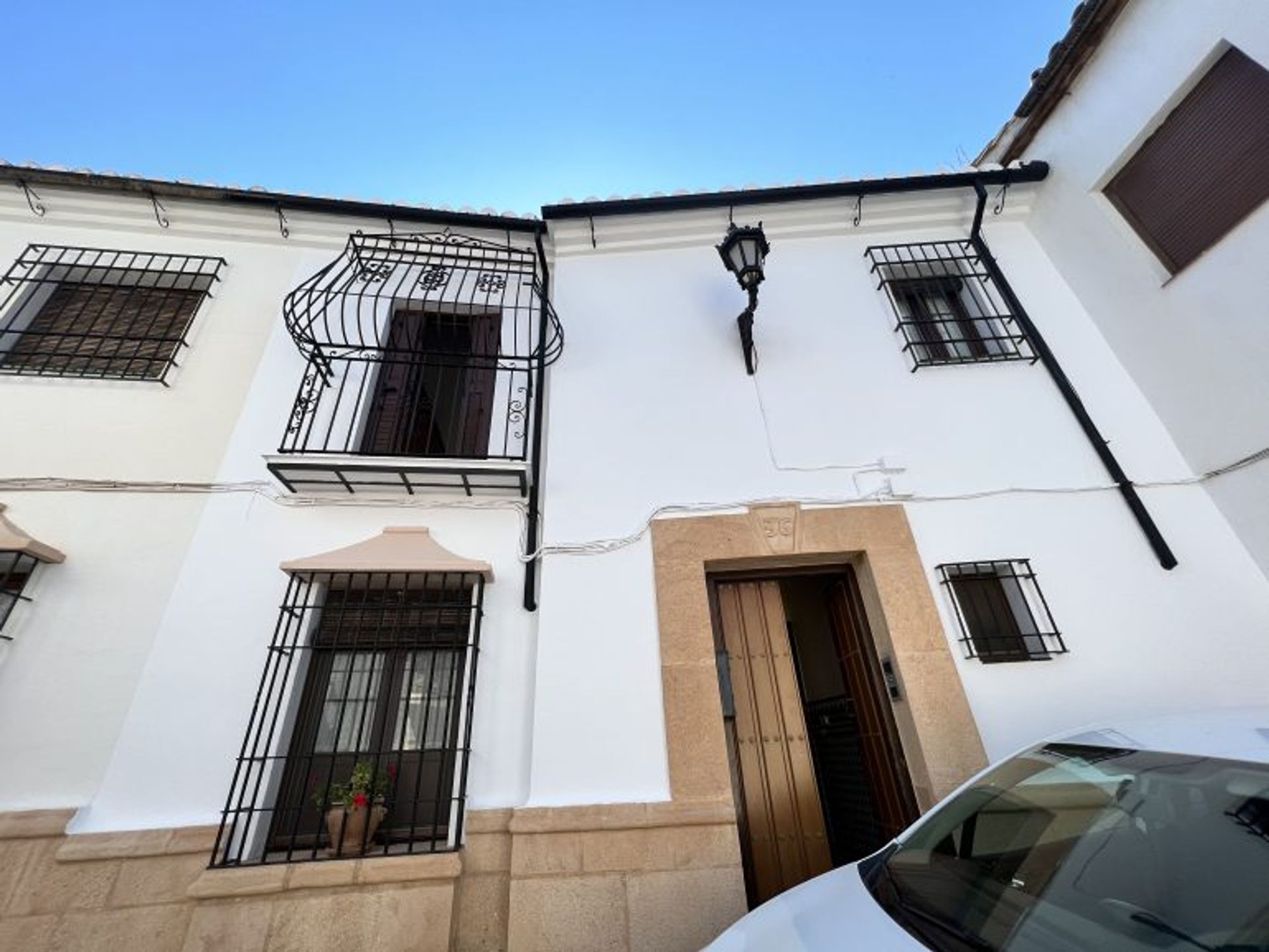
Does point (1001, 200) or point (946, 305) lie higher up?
point (1001, 200)

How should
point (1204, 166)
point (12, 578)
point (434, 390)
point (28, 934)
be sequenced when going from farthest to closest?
point (434, 390), point (1204, 166), point (12, 578), point (28, 934)

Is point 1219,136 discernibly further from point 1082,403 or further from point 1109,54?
point 1082,403

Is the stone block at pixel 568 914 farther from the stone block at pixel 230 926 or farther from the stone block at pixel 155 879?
the stone block at pixel 155 879

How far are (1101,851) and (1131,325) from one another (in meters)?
4.53

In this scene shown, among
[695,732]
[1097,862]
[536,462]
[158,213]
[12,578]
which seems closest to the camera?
[1097,862]

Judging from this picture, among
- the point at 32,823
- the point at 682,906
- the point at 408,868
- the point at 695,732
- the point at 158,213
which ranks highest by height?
the point at 158,213

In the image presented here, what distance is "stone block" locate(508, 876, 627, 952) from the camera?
2.61 meters

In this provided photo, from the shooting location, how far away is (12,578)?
132 inches

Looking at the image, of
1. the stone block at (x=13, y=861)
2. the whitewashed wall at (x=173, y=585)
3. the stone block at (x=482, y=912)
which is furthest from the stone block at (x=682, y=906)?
the stone block at (x=13, y=861)

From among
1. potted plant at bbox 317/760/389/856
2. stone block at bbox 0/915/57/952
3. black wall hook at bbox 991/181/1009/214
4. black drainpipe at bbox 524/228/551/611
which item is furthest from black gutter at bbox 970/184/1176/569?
stone block at bbox 0/915/57/952

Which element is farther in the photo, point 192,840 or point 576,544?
point 576,544

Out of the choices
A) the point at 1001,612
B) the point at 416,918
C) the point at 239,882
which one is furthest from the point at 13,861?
the point at 1001,612

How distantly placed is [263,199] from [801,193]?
17.1ft

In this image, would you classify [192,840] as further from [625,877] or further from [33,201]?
[33,201]
